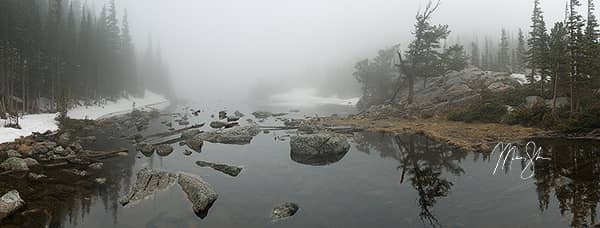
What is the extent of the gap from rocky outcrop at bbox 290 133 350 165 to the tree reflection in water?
10.3 ft

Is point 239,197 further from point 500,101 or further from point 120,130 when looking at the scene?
point 500,101

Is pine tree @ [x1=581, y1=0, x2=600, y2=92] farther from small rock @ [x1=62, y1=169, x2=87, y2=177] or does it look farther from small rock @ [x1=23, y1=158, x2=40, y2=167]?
small rock @ [x1=23, y1=158, x2=40, y2=167]

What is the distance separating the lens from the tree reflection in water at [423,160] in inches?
666

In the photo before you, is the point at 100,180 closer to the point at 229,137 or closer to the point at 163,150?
the point at 163,150

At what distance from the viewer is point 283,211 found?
15.2 m


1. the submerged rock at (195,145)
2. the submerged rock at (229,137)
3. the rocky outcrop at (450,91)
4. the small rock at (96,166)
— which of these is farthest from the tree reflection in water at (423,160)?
the rocky outcrop at (450,91)

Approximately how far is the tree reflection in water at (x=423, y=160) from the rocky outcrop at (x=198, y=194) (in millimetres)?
9324

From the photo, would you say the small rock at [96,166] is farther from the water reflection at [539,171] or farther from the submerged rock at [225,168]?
the water reflection at [539,171]

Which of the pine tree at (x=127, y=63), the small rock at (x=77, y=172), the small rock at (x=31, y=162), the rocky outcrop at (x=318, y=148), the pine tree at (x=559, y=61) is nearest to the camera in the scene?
the small rock at (x=77, y=172)

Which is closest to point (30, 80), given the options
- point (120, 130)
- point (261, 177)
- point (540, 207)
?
point (120, 130)

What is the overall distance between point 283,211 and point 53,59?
62869 mm

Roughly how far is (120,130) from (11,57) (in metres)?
24.2

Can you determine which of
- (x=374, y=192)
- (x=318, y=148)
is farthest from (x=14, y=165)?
(x=374, y=192)

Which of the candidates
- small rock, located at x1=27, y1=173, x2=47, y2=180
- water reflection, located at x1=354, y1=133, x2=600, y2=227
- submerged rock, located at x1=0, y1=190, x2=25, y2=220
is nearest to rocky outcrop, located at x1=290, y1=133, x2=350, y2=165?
water reflection, located at x1=354, y1=133, x2=600, y2=227
